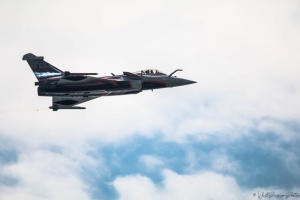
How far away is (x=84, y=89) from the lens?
215ft

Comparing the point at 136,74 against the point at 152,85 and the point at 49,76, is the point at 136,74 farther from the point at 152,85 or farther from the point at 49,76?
the point at 49,76

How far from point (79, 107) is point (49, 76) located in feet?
16.7

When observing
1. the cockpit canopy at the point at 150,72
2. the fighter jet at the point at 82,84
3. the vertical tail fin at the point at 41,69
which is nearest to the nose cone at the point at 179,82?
the fighter jet at the point at 82,84

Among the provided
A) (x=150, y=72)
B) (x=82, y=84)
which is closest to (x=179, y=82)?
(x=150, y=72)

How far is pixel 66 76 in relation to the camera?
2542 inches

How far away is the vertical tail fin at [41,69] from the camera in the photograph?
217ft

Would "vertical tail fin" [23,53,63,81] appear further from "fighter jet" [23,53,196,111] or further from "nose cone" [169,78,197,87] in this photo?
"nose cone" [169,78,197,87]

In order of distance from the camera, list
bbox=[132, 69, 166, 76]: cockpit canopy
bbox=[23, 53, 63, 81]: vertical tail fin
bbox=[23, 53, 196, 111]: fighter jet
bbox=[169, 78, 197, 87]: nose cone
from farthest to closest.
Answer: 1. bbox=[132, 69, 166, 76]: cockpit canopy
2. bbox=[169, 78, 197, 87]: nose cone
3. bbox=[23, 53, 63, 81]: vertical tail fin
4. bbox=[23, 53, 196, 111]: fighter jet

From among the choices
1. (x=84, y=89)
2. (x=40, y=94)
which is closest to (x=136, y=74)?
(x=84, y=89)

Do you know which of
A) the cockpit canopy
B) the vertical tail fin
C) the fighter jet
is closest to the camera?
the fighter jet

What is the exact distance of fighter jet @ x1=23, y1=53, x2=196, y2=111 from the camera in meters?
64.9

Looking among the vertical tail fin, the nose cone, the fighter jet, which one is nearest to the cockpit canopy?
the fighter jet

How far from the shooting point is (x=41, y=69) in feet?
219

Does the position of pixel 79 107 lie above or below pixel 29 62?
below
